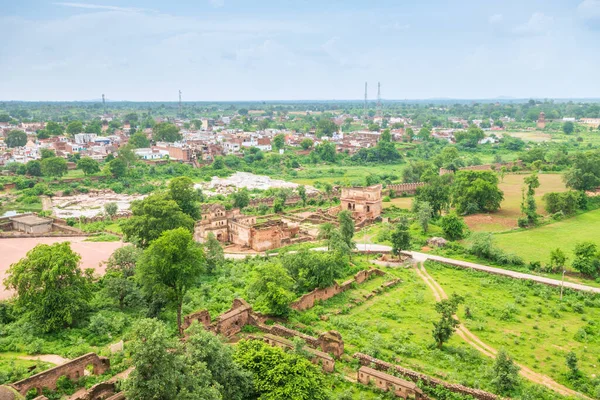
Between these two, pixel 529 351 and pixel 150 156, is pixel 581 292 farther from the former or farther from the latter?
pixel 150 156

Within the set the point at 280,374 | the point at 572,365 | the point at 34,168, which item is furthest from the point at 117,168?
the point at 572,365

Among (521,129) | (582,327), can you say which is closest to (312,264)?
(582,327)

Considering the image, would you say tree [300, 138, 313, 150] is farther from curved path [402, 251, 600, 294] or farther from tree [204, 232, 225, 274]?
tree [204, 232, 225, 274]

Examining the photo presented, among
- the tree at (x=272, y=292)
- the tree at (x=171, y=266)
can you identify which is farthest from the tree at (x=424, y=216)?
the tree at (x=171, y=266)

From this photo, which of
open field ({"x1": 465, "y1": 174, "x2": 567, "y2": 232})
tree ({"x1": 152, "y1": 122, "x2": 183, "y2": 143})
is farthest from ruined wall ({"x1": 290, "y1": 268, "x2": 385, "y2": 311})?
tree ({"x1": 152, "y1": 122, "x2": 183, "y2": 143})

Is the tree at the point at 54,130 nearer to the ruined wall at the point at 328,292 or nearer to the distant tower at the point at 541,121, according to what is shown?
the ruined wall at the point at 328,292

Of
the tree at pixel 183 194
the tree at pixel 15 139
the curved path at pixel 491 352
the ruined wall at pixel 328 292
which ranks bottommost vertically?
the curved path at pixel 491 352
